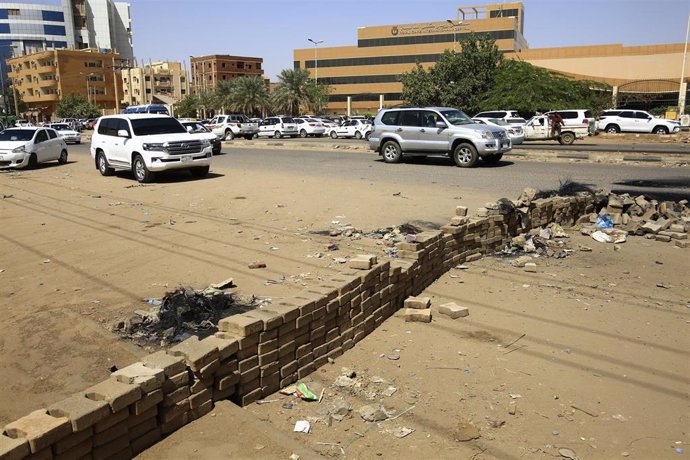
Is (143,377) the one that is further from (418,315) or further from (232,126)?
(232,126)

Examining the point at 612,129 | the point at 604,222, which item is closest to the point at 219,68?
the point at 612,129

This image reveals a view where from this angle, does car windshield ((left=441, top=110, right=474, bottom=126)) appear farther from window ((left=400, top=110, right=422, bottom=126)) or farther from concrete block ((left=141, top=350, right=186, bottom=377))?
concrete block ((left=141, top=350, right=186, bottom=377))

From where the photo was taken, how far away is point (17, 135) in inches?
899

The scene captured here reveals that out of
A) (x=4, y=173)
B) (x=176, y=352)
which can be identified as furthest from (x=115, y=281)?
(x=4, y=173)

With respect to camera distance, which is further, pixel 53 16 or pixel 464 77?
pixel 53 16

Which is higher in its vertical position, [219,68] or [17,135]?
[219,68]

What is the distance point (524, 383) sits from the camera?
4496 mm

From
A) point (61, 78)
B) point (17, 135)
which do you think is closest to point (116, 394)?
point (17, 135)

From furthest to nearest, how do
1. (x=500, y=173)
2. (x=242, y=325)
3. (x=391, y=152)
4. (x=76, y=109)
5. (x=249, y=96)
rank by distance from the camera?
(x=76, y=109), (x=249, y=96), (x=391, y=152), (x=500, y=173), (x=242, y=325)

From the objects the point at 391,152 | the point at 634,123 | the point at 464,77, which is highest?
the point at 464,77

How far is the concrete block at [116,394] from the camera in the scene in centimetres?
310

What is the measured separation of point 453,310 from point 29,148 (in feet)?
71.1

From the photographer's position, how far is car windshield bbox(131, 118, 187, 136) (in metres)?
16.8

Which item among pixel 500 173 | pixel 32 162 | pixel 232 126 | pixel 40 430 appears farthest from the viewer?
pixel 232 126
